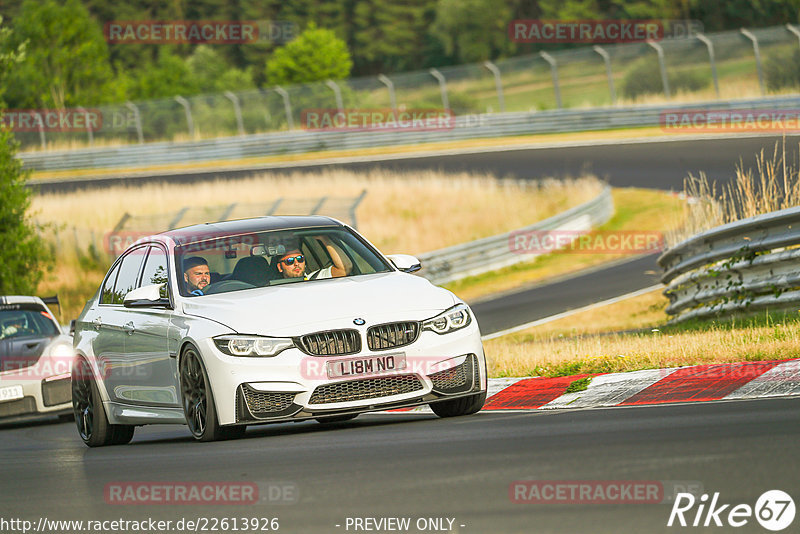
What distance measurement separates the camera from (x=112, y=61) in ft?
363

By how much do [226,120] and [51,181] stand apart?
738cm

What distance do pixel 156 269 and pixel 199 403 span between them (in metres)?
1.56

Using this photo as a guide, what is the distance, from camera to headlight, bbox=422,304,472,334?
29.2 ft

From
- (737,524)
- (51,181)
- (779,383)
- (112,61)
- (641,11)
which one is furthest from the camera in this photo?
(112,61)

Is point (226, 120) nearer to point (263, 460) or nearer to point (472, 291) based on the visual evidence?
point (472, 291)

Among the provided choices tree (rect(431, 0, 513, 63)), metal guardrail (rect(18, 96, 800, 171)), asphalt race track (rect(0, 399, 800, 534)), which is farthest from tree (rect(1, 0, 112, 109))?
asphalt race track (rect(0, 399, 800, 534))

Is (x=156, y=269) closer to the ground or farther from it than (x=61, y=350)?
farther from it

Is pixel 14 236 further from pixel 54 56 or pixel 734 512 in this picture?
pixel 54 56

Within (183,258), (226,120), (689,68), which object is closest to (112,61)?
(226,120)

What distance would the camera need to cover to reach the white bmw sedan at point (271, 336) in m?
8.64

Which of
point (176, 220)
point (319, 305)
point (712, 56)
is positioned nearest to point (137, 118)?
point (176, 220)

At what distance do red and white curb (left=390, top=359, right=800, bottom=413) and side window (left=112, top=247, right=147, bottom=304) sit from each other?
2.66 meters

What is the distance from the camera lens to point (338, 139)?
4853 cm
